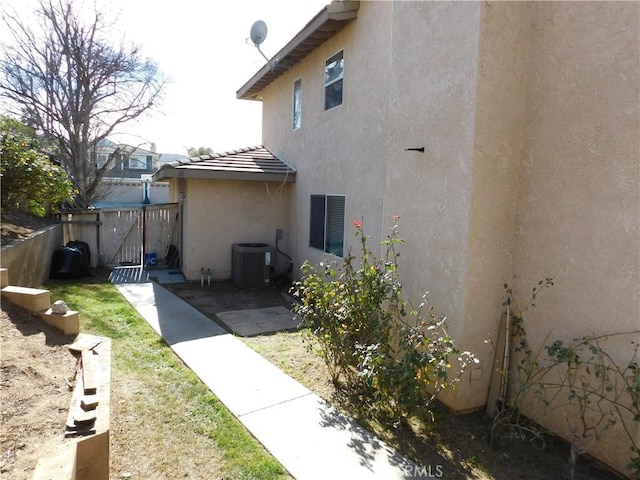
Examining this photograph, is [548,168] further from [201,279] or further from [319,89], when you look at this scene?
[201,279]

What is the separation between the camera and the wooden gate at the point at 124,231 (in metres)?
10.6

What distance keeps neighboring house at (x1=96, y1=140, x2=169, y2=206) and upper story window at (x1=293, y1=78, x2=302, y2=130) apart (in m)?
13.0

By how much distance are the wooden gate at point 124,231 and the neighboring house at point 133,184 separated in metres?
9.97

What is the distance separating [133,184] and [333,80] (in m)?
26.7

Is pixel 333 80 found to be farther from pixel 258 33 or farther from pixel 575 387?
pixel 575 387

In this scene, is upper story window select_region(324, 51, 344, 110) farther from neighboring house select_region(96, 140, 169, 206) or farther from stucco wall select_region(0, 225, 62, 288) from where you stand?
neighboring house select_region(96, 140, 169, 206)

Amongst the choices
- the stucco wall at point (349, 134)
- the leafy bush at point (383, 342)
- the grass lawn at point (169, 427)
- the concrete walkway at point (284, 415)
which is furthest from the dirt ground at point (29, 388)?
the stucco wall at point (349, 134)

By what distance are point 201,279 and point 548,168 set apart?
801 centimetres

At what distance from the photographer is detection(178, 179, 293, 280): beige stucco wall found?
960 cm

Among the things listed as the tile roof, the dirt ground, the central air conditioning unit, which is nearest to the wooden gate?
the tile roof

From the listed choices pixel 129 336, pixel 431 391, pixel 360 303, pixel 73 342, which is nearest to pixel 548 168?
pixel 360 303

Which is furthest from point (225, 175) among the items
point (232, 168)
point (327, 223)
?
point (327, 223)

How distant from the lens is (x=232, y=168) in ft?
30.9

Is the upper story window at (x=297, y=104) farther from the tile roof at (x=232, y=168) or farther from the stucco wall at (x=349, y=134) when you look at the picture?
the tile roof at (x=232, y=168)
